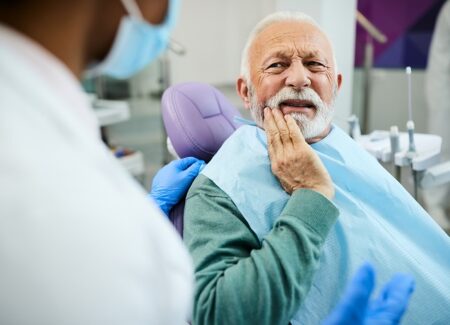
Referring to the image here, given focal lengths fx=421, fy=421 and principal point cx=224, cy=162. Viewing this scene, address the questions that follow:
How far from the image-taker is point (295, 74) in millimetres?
Answer: 1129

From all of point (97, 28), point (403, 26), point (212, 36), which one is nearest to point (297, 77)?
point (97, 28)

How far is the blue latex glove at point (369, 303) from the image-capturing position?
25.0 inches

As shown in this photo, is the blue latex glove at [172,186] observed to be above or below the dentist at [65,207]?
below

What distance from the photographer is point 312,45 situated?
3.82 ft

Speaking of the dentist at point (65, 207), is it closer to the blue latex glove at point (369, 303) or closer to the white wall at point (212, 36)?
the blue latex glove at point (369, 303)

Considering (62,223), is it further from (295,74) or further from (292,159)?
(295,74)

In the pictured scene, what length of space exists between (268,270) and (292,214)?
124 millimetres

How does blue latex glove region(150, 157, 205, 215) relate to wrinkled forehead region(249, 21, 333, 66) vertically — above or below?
below

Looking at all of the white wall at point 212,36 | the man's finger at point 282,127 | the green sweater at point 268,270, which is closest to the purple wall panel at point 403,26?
the white wall at point 212,36

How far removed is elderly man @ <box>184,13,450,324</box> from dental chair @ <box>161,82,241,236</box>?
157 mm

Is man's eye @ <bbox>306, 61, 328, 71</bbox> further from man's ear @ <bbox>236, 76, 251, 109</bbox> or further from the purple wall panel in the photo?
the purple wall panel

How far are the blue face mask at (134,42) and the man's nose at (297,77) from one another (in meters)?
0.55

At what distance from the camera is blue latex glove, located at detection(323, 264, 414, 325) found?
0.64 metres

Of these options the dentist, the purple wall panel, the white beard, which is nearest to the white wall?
the purple wall panel
